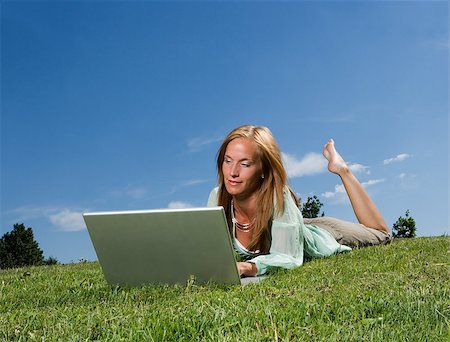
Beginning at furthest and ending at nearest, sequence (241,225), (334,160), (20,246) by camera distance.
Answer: (20,246), (334,160), (241,225)

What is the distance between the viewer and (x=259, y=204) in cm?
573

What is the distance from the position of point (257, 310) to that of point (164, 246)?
1.41 metres

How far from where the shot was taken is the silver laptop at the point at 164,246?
4121mm

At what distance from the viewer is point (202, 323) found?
2.82m

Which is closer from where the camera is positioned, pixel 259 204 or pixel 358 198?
Result: pixel 259 204

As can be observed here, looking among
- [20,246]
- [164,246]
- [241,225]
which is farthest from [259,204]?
[20,246]

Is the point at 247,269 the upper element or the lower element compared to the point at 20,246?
lower

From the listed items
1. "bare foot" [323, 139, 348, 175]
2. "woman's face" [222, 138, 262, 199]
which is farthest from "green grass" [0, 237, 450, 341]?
"bare foot" [323, 139, 348, 175]

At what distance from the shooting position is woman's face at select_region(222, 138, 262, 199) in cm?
548

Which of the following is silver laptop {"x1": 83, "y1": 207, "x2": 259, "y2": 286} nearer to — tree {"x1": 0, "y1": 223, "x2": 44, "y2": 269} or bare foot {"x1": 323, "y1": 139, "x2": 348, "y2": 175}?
bare foot {"x1": 323, "y1": 139, "x2": 348, "y2": 175}

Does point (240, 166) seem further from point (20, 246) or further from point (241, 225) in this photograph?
point (20, 246)

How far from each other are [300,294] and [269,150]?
2.20 metres

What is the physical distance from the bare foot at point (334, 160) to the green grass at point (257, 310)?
10.2ft

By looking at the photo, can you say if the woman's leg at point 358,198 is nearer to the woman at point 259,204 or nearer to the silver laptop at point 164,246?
the woman at point 259,204
